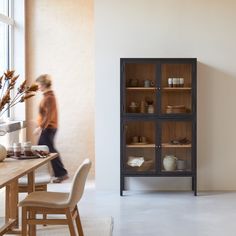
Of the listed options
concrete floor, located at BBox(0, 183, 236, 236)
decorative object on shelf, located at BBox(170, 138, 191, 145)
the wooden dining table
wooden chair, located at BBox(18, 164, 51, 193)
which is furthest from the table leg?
decorative object on shelf, located at BBox(170, 138, 191, 145)

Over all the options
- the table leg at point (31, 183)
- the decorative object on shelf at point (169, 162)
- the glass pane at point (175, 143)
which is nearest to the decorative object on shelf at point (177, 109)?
the glass pane at point (175, 143)

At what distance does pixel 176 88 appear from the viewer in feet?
20.2

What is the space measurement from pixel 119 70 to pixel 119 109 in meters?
0.51

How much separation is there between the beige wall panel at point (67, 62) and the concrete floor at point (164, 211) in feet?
2.74

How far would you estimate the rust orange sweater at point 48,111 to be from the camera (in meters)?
6.97

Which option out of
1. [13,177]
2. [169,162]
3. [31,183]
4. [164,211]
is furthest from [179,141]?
[13,177]

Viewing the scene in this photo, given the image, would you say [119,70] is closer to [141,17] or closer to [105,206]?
[141,17]

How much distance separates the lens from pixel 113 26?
21.1 feet

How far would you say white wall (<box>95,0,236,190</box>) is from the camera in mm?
6441

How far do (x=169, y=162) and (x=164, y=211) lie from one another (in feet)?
3.33

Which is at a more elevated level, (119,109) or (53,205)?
(119,109)

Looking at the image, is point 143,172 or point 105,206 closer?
point 105,206

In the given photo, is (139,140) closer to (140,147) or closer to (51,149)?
(140,147)

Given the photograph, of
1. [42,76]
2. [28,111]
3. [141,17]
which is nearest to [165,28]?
[141,17]
